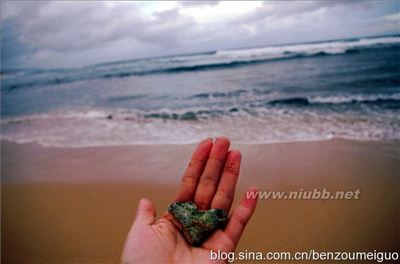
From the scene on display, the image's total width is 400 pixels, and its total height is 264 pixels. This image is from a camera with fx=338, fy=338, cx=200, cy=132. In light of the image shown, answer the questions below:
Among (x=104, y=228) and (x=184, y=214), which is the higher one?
(x=184, y=214)

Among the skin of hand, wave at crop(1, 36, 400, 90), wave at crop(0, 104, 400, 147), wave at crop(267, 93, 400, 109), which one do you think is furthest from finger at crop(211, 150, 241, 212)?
wave at crop(1, 36, 400, 90)

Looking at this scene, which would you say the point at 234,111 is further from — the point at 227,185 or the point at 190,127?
the point at 227,185

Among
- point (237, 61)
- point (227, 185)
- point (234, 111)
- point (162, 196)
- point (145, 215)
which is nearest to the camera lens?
point (145, 215)

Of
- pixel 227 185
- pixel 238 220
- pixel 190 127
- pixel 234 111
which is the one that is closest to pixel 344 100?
pixel 234 111

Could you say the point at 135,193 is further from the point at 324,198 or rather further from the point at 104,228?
the point at 324,198

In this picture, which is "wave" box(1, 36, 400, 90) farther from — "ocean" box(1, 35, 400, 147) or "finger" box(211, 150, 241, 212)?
"finger" box(211, 150, 241, 212)

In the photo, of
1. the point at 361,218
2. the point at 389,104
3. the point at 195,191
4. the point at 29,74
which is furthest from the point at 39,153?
the point at 29,74

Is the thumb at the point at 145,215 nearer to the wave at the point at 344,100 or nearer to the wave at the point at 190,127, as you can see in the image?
the wave at the point at 190,127
